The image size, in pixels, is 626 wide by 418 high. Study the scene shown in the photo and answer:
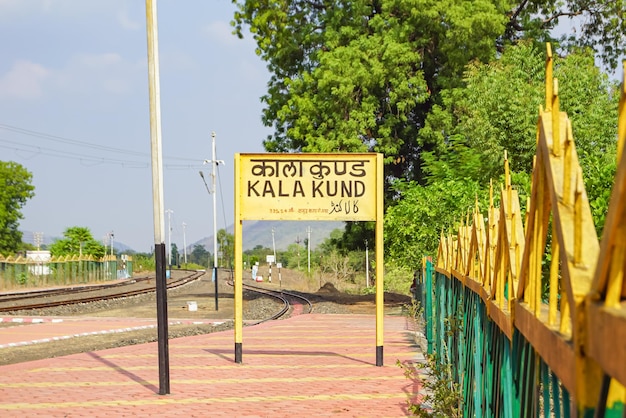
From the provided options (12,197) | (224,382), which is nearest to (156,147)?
(224,382)

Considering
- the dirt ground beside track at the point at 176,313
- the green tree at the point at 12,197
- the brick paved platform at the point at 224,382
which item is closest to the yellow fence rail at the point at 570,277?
the brick paved platform at the point at 224,382

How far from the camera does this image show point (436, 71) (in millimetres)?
35281

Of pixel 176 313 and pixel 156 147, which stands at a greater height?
pixel 156 147

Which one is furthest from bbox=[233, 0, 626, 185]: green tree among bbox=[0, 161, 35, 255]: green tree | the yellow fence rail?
bbox=[0, 161, 35, 255]: green tree

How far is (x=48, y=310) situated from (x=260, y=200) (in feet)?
70.9

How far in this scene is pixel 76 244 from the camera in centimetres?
11856

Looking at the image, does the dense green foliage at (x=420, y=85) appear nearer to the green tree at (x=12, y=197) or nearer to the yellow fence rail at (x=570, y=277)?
the yellow fence rail at (x=570, y=277)

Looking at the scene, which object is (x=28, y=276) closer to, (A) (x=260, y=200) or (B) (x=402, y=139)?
(B) (x=402, y=139)

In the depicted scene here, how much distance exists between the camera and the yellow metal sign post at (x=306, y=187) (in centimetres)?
1496

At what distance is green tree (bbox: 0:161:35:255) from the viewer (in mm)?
101688

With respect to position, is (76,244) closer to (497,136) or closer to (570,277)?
(497,136)

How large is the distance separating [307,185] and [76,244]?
352ft

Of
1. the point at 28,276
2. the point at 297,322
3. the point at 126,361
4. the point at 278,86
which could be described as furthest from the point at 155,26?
the point at 28,276

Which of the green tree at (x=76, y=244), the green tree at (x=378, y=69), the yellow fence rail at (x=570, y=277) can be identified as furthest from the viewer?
the green tree at (x=76, y=244)
